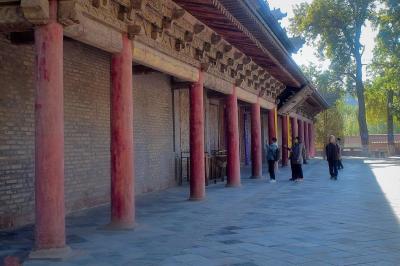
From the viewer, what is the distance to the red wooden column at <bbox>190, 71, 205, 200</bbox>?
34.1ft

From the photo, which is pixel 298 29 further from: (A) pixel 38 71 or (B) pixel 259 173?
(A) pixel 38 71

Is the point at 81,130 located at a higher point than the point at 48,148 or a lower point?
higher

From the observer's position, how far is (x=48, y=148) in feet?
17.3

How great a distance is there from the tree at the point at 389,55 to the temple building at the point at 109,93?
978 inches

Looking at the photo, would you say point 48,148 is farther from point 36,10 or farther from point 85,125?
point 85,125

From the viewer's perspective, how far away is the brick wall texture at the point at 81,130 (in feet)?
24.0

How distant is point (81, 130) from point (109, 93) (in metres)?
1.01

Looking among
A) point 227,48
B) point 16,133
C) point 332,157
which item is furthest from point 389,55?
point 16,133

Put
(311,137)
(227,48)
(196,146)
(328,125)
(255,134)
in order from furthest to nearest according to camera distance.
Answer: (311,137), (328,125), (255,134), (227,48), (196,146)

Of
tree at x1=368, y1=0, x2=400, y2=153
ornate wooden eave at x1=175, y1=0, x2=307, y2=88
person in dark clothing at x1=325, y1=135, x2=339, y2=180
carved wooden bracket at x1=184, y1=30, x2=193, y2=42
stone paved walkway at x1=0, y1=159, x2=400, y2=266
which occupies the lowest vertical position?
stone paved walkway at x1=0, y1=159, x2=400, y2=266

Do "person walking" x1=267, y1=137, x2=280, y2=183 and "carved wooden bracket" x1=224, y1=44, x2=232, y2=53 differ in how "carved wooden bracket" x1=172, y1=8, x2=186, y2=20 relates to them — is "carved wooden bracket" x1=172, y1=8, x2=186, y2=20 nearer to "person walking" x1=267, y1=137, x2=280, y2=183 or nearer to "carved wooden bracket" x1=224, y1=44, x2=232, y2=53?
"carved wooden bracket" x1=224, y1=44, x2=232, y2=53

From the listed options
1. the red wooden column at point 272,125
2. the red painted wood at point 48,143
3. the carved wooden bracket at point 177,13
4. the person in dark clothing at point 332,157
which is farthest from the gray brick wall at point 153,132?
the red painted wood at point 48,143

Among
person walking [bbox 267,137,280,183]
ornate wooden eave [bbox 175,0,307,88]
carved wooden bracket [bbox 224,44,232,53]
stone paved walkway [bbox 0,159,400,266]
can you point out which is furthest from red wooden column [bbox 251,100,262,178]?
stone paved walkway [bbox 0,159,400,266]

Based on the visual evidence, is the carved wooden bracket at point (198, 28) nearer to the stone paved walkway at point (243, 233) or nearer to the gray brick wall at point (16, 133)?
the gray brick wall at point (16, 133)
